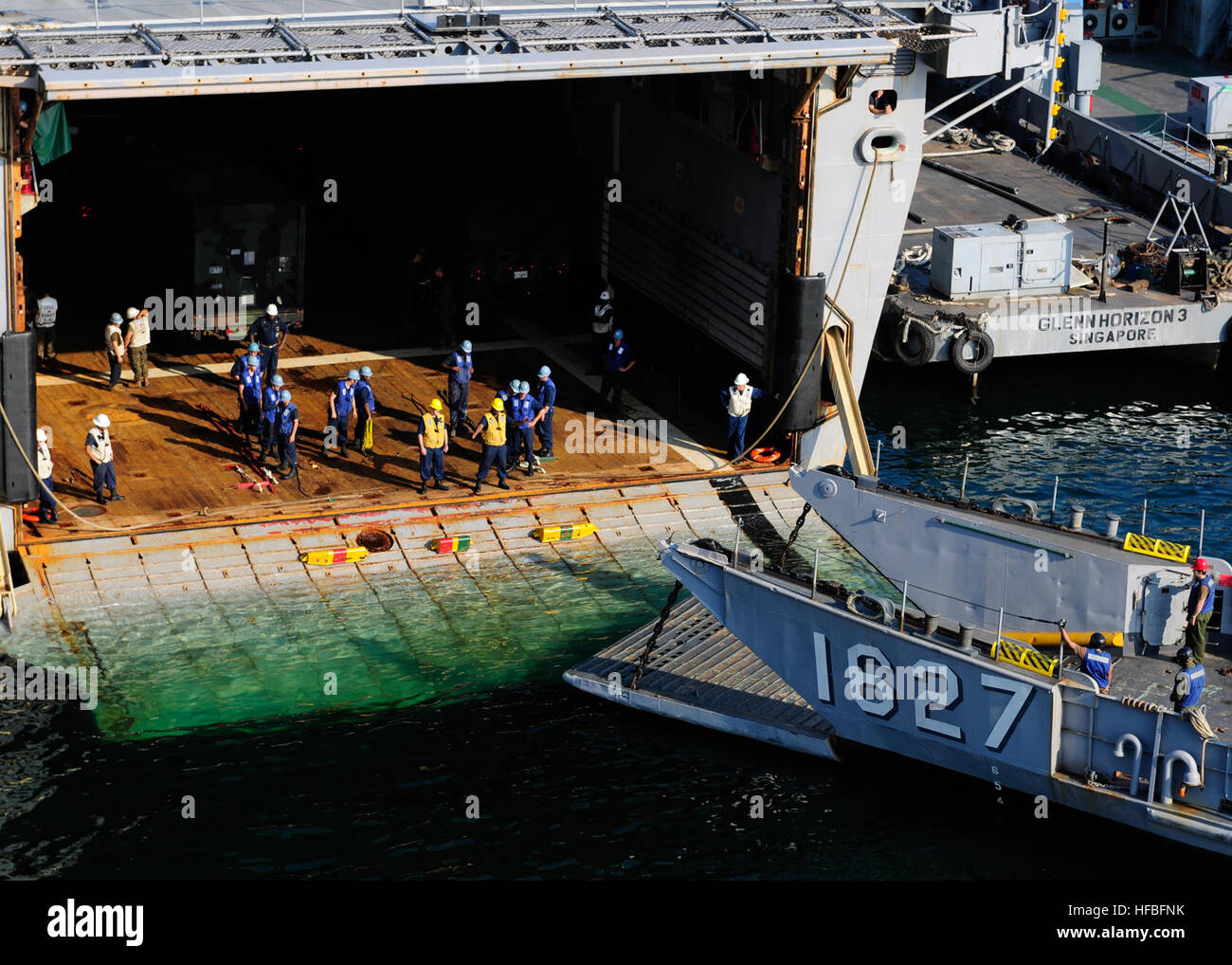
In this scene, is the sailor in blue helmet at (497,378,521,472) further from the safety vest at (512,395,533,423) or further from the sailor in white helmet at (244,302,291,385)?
the sailor in white helmet at (244,302,291,385)

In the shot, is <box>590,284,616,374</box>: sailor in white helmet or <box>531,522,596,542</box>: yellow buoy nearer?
<box>531,522,596,542</box>: yellow buoy

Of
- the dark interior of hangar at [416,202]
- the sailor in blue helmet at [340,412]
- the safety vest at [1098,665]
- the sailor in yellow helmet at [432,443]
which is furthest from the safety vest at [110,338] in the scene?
the safety vest at [1098,665]

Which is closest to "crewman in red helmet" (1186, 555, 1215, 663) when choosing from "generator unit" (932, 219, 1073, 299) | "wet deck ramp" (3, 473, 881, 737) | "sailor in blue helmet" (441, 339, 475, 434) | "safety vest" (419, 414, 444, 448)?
"wet deck ramp" (3, 473, 881, 737)

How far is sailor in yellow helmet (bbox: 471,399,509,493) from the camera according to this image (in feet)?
115

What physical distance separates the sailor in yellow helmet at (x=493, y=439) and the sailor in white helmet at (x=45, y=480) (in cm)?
704

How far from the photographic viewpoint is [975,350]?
44.5 m

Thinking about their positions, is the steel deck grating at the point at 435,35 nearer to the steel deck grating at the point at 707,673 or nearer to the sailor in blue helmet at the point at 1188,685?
the steel deck grating at the point at 707,673

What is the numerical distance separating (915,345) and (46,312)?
18.1 meters

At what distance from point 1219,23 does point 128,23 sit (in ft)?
129

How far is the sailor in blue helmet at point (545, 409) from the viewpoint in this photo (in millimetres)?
35938

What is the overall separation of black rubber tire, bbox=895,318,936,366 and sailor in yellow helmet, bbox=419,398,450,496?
13101 mm

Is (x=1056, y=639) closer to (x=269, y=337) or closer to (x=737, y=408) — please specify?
(x=737, y=408)
